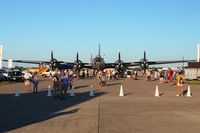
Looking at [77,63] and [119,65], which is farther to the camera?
[77,63]

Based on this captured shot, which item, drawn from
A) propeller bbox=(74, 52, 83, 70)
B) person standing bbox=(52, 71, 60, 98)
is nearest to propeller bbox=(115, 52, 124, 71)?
propeller bbox=(74, 52, 83, 70)

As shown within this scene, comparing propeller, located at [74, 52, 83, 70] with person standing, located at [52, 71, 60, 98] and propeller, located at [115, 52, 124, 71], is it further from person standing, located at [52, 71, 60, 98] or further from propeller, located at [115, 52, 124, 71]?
person standing, located at [52, 71, 60, 98]

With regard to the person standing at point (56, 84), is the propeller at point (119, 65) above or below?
above

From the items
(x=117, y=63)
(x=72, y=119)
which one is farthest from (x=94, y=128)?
(x=117, y=63)

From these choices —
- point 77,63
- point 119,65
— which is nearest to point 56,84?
point 119,65

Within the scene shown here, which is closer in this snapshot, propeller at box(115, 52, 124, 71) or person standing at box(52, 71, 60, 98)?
person standing at box(52, 71, 60, 98)

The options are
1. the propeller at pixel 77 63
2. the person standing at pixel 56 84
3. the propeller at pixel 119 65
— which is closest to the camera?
the person standing at pixel 56 84

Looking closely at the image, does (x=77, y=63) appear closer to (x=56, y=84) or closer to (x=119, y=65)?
(x=119, y=65)

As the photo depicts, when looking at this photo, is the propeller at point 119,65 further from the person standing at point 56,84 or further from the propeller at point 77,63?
the person standing at point 56,84

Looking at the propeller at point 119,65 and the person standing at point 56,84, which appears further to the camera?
the propeller at point 119,65

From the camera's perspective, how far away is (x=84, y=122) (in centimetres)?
1160

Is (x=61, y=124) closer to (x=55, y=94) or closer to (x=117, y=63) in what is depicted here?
(x=55, y=94)

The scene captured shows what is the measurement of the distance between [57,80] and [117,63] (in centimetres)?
5138

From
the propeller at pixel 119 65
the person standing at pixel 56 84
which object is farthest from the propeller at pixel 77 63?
the person standing at pixel 56 84
